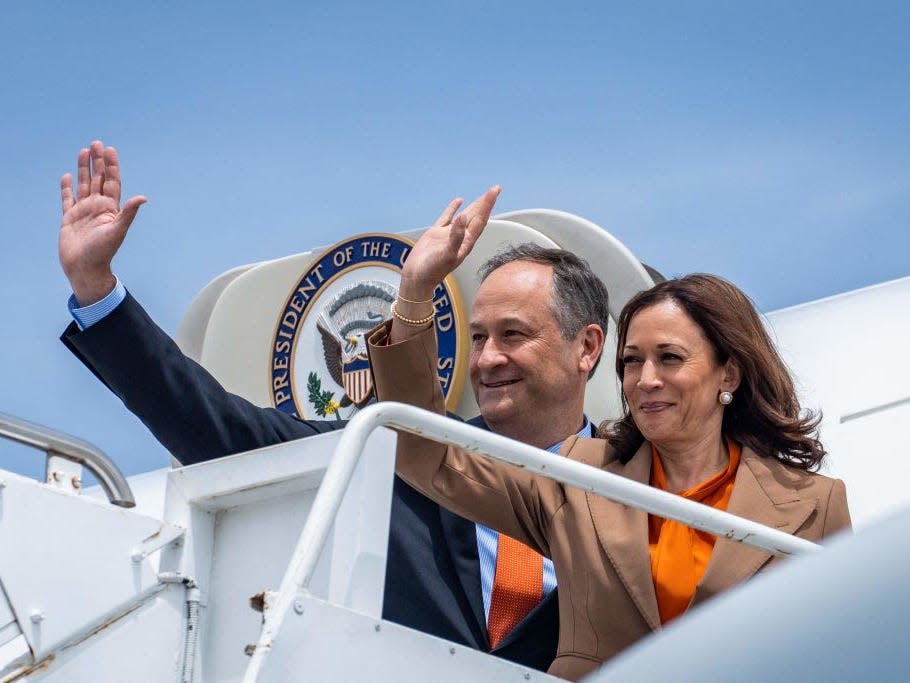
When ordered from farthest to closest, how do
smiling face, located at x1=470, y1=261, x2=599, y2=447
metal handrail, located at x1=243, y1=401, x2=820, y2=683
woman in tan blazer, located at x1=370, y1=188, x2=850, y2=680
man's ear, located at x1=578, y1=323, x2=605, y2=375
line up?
man's ear, located at x1=578, y1=323, x2=605, y2=375 < smiling face, located at x1=470, y1=261, x2=599, y2=447 < woman in tan blazer, located at x1=370, y1=188, x2=850, y2=680 < metal handrail, located at x1=243, y1=401, x2=820, y2=683

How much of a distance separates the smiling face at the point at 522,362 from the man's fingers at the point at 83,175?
1.20 metres

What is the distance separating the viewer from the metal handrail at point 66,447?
3.04 metres

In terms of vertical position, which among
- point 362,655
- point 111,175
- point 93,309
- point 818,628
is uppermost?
point 111,175

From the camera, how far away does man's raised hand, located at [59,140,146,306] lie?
389 centimetres

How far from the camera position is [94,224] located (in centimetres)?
396

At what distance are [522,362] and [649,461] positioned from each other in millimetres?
877

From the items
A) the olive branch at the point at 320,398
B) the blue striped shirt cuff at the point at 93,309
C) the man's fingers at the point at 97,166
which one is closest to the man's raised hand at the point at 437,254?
the blue striped shirt cuff at the point at 93,309

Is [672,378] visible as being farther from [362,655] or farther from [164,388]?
[164,388]

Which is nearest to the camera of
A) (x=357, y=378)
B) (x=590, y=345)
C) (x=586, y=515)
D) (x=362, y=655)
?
(x=362, y=655)

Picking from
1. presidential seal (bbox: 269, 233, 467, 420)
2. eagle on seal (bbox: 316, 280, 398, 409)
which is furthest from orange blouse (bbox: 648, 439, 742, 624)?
eagle on seal (bbox: 316, 280, 398, 409)

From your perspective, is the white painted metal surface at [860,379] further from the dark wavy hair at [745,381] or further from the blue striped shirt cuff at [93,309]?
the blue striped shirt cuff at [93,309]

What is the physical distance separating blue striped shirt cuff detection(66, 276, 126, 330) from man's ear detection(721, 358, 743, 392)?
166cm

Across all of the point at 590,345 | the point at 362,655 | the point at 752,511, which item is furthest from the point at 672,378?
the point at 362,655

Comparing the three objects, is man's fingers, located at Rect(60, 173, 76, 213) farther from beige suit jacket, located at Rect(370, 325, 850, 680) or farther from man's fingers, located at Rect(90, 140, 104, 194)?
beige suit jacket, located at Rect(370, 325, 850, 680)
